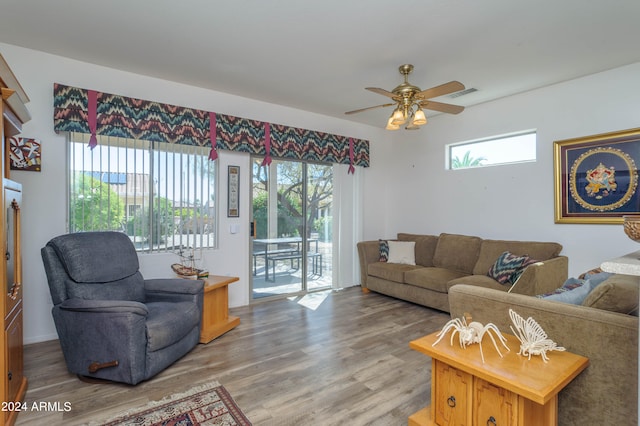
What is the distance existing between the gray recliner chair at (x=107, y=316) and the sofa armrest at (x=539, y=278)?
305 centimetres

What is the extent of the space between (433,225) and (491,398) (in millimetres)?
3776

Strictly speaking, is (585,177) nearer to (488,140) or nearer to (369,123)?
(488,140)

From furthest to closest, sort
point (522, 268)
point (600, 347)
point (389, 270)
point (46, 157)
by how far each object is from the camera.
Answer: point (389, 270)
point (522, 268)
point (46, 157)
point (600, 347)

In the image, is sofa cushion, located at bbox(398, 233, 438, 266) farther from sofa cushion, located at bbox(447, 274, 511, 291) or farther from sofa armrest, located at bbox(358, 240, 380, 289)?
sofa cushion, located at bbox(447, 274, 511, 291)

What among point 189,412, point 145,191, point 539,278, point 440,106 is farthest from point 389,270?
point 145,191

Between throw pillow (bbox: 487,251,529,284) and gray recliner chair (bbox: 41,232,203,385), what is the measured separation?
3.19 m

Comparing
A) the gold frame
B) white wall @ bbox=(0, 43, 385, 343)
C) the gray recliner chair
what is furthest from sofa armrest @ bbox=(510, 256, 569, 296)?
white wall @ bbox=(0, 43, 385, 343)

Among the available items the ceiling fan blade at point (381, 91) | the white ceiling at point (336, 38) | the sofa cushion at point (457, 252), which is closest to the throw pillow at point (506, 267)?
the sofa cushion at point (457, 252)

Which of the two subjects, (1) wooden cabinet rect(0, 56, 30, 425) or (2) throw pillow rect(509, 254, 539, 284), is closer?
(1) wooden cabinet rect(0, 56, 30, 425)

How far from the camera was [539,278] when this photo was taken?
3.11 metres

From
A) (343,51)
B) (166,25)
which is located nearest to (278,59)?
(343,51)

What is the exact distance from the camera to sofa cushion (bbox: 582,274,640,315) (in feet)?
4.88

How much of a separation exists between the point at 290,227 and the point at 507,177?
300 centimetres

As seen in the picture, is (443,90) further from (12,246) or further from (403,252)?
(12,246)
